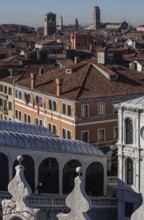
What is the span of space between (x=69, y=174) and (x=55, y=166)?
87cm

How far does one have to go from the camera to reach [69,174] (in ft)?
91.4

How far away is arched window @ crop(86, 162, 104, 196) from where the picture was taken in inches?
1109

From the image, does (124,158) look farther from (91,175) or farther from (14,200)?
(14,200)

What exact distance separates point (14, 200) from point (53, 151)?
43.5 feet

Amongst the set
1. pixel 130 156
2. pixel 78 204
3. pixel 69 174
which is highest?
pixel 78 204

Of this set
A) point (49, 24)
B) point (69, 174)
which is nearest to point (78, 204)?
point (69, 174)

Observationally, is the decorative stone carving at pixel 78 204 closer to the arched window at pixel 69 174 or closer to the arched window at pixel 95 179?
the arched window at pixel 69 174

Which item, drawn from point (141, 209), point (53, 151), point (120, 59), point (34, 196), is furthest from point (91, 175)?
point (120, 59)

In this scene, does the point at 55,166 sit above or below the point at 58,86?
below

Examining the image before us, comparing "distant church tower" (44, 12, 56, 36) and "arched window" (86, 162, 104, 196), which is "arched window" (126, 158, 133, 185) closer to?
"arched window" (86, 162, 104, 196)

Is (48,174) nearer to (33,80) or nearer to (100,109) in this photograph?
(100,109)

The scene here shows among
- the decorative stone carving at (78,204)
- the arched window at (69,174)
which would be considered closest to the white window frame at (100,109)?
the arched window at (69,174)

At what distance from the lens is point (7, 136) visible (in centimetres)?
2702

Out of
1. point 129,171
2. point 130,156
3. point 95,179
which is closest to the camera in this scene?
point 130,156
